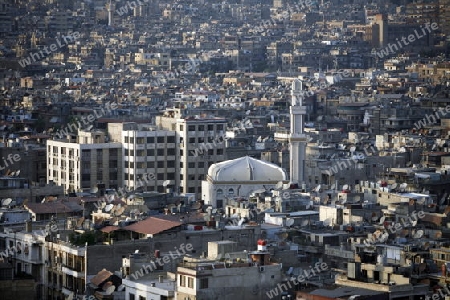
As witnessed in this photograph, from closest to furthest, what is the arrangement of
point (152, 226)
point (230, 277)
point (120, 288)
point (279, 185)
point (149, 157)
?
point (230, 277)
point (120, 288)
point (152, 226)
point (279, 185)
point (149, 157)

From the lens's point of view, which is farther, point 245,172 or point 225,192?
point 225,192

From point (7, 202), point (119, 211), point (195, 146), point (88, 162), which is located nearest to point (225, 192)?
point (88, 162)

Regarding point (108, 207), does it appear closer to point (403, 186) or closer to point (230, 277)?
point (403, 186)

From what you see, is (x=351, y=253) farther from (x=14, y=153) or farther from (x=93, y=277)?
(x=14, y=153)

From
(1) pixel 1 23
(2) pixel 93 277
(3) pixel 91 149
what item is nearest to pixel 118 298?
(2) pixel 93 277

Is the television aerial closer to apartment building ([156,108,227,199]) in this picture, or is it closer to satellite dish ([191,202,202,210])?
satellite dish ([191,202,202,210])

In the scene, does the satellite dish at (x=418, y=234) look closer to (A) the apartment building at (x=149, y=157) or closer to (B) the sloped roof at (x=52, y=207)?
(B) the sloped roof at (x=52, y=207)
